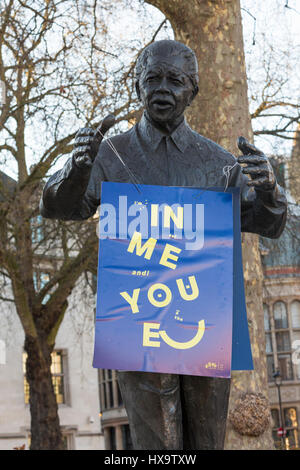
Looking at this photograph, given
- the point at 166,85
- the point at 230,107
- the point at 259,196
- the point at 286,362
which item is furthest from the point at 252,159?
the point at 286,362

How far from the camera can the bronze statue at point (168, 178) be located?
306 centimetres

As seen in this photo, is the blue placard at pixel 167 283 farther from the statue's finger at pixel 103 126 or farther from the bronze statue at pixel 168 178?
the statue's finger at pixel 103 126

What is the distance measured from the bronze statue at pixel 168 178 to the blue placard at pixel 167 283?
11cm

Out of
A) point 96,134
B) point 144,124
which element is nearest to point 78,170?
point 96,134

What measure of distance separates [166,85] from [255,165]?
439 mm

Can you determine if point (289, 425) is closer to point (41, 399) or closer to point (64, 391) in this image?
point (64, 391)

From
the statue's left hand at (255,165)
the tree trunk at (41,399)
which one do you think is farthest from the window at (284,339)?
the statue's left hand at (255,165)

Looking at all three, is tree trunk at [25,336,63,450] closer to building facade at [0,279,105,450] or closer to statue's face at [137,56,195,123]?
building facade at [0,279,105,450]

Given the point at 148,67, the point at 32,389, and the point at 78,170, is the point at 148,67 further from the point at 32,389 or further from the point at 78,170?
the point at 32,389

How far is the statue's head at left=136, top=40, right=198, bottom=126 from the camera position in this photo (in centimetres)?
315

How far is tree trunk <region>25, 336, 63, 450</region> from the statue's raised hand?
49.2 ft

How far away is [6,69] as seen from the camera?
48.6 ft

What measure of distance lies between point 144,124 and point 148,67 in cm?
29

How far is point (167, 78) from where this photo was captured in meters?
3.17
